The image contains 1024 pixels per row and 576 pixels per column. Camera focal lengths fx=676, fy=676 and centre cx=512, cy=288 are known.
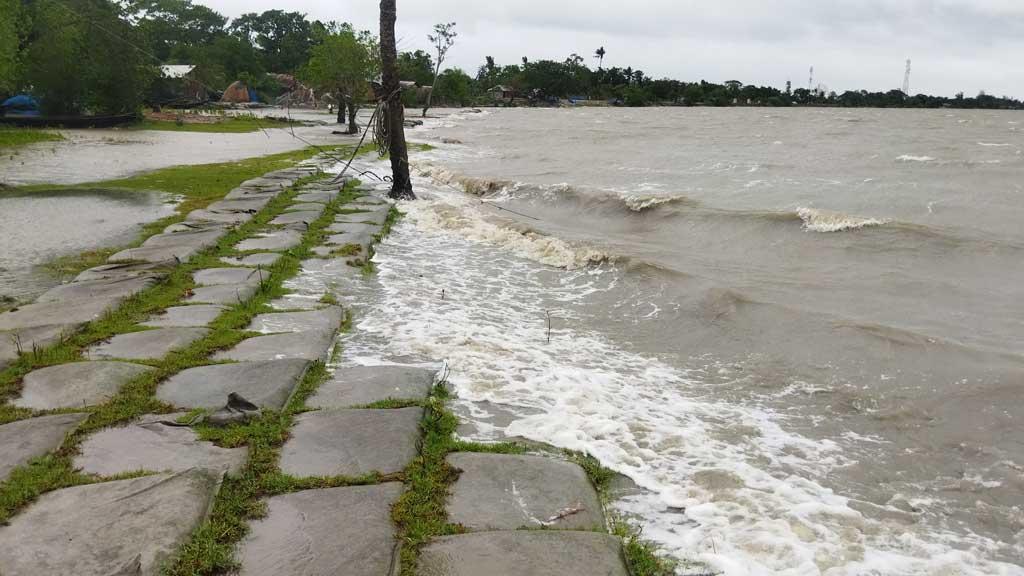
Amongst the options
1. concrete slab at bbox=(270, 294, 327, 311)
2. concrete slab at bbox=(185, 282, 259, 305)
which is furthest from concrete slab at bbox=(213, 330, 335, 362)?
concrete slab at bbox=(185, 282, 259, 305)

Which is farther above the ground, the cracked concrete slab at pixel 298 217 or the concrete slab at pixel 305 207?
the concrete slab at pixel 305 207

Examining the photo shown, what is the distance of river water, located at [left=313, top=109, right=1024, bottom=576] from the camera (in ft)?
10.3

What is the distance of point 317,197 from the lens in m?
11.6

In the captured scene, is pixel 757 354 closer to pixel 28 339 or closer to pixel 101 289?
pixel 28 339

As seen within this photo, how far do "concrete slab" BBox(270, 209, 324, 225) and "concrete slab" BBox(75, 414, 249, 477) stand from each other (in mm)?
6171

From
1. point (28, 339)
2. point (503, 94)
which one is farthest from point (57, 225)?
point (503, 94)

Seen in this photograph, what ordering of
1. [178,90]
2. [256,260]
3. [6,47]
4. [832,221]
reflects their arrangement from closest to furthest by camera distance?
[256,260], [832,221], [6,47], [178,90]

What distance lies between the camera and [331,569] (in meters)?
2.50

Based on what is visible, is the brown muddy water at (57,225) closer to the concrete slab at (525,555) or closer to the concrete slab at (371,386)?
the concrete slab at (371,386)

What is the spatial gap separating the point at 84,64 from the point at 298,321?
2905 centimetres

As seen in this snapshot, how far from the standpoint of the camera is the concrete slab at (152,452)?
3.12 m

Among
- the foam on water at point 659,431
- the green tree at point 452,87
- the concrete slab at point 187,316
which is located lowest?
the foam on water at point 659,431

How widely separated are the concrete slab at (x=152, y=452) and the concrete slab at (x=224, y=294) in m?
2.34

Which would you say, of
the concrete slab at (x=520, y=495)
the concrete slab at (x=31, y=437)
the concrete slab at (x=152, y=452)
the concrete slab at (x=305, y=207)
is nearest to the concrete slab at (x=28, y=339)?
the concrete slab at (x=31, y=437)
